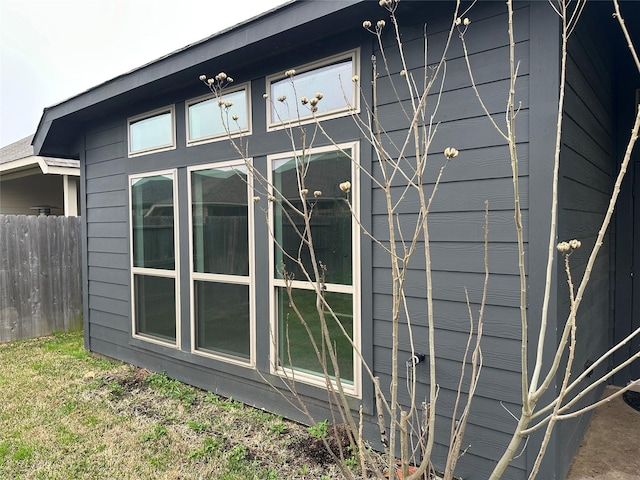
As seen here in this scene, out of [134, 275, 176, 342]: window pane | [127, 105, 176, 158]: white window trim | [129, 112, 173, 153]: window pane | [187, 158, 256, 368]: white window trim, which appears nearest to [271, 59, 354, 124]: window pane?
[187, 158, 256, 368]: white window trim

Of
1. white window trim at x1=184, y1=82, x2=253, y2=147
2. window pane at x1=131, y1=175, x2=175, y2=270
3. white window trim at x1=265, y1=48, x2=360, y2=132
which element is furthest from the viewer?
window pane at x1=131, y1=175, x2=175, y2=270

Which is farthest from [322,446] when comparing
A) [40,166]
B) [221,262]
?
[40,166]

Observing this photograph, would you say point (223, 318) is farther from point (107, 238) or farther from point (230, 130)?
point (107, 238)

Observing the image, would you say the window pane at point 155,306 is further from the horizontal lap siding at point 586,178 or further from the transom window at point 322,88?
the horizontal lap siding at point 586,178

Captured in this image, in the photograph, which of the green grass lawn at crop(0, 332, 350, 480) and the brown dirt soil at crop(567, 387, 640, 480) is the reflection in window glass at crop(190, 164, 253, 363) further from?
the brown dirt soil at crop(567, 387, 640, 480)

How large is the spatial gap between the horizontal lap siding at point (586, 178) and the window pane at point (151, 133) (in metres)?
3.07

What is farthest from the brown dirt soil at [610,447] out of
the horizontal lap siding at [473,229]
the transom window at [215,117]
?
the transom window at [215,117]

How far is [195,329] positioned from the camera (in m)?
3.56

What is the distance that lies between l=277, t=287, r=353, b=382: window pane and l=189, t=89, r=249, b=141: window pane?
4.36 feet

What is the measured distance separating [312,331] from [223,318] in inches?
37.1

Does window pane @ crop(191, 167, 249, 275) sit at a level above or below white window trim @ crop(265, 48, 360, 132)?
below

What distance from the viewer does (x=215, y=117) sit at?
131 inches

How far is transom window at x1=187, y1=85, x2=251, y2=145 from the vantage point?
314 cm

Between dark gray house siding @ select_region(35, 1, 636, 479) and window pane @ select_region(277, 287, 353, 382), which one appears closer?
→ dark gray house siding @ select_region(35, 1, 636, 479)
